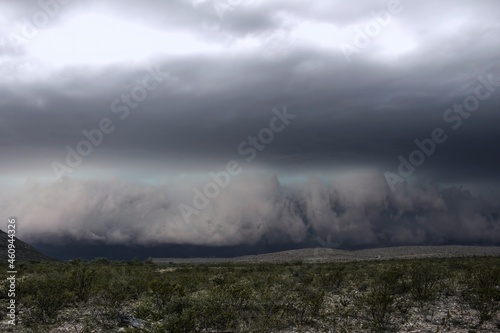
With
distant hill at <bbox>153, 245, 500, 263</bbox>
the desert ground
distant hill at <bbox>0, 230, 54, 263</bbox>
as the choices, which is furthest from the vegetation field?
distant hill at <bbox>0, 230, 54, 263</bbox>

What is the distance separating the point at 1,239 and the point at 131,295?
122 m

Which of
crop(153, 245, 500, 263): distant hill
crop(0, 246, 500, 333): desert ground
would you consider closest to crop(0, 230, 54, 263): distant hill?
crop(153, 245, 500, 263): distant hill

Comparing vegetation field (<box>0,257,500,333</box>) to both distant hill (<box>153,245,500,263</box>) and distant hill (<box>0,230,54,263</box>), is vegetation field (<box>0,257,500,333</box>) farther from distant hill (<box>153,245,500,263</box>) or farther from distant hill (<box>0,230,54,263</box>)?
distant hill (<box>0,230,54,263</box>)

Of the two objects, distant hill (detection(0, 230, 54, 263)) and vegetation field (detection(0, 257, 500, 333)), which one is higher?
distant hill (detection(0, 230, 54, 263))

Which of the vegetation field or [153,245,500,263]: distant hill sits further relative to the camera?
[153,245,500,263]: distant hill

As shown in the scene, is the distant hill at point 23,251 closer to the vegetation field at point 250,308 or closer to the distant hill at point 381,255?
the distant hill at point 381,255

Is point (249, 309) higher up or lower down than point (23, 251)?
lower down

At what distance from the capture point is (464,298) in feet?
87.4

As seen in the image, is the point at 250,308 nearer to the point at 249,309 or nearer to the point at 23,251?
the point at 249,309

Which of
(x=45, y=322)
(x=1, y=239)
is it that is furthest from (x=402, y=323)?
(x=1, y=239)

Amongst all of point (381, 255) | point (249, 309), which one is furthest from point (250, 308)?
point (381, 255)

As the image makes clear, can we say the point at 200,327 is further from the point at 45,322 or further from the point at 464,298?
the point at 464,298

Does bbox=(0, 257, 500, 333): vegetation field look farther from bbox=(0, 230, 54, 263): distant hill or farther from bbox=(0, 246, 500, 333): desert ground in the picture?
bbox=(0, 230, 54, 263): distant hill

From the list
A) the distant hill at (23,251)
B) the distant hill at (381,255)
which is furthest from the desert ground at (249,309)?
the distant hill at (23,251)
